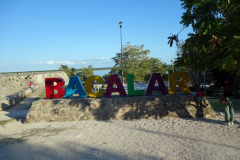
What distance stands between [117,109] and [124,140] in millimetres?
3543

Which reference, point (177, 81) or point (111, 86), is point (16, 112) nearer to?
point (111, 86)

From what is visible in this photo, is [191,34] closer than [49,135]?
No

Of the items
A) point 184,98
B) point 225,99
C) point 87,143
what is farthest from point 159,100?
point 87,143

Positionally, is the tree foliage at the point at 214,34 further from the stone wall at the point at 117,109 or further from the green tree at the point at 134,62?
the green tree at the point at 134,62

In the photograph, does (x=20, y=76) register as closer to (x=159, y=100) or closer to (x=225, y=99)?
(x=159, y=100)

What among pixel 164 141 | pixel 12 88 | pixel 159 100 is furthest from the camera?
pixel 12 88

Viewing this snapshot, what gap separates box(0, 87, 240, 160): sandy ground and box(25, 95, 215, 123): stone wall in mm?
555

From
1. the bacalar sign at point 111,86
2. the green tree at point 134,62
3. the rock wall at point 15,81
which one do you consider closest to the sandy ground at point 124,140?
the bacalar sign at point 111,86

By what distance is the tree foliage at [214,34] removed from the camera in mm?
7488

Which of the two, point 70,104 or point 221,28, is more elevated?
point 221,28

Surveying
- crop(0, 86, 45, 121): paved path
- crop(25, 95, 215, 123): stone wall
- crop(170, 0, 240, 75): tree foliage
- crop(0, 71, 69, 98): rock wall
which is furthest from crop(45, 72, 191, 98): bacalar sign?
crop(0, 71, 69, 98): rock wall

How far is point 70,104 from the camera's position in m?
10.6

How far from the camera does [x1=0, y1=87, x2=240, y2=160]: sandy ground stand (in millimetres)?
5688

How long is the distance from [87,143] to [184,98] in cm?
599
